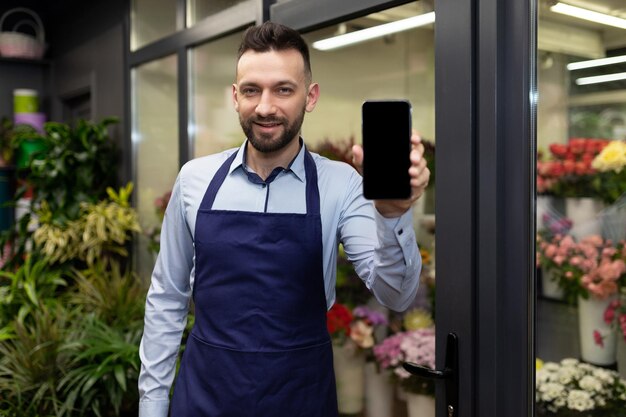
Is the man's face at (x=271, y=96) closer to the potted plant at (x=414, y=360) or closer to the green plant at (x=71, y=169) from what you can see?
the potted plant at (x=414, y=360)

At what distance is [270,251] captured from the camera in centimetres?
148

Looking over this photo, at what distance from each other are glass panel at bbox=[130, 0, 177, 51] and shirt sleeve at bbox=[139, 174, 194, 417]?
2109 mm

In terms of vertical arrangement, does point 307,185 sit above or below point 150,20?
below

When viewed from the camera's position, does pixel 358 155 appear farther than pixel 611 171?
No

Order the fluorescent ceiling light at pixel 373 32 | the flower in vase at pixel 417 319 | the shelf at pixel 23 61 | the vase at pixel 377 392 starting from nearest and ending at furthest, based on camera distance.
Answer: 1. the fluorescent ceiling light at pixel 373 32
2. the flower in vase at pixel 417 319
3. the vase at pixel 377 392
4. the shelf at pixel 23 61

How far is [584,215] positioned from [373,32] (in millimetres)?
936

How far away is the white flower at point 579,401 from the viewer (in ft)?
4.92

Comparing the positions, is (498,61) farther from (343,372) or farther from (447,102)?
(343,372)

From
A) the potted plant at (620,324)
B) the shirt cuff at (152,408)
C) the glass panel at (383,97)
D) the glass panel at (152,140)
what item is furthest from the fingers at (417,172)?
the glass panel at (152,140)

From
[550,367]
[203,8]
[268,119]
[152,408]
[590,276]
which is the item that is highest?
[203,8]

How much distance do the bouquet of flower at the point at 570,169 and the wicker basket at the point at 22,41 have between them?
180 inches

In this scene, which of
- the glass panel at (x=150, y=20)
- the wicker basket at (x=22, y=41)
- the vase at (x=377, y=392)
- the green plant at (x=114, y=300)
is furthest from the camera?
the wicker basket at (x=22, y=41)

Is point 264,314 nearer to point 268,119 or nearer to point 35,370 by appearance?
point 268,119

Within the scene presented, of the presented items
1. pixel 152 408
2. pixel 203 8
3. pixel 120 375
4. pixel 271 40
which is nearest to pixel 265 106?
pixel 271 40
